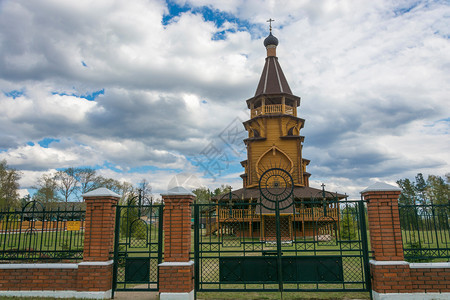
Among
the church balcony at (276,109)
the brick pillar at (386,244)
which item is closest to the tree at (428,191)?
the brick pillar at (386,244)

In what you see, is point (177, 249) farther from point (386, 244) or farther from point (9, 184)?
point (9, 184)

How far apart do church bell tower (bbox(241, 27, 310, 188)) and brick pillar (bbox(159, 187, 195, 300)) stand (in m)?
15.6

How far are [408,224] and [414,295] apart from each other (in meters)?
1.38

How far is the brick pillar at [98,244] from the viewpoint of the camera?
6.38 m

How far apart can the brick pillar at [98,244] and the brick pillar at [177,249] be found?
1.25m

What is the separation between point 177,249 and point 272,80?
20.4m

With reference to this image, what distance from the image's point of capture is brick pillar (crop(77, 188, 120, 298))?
20.9 feet

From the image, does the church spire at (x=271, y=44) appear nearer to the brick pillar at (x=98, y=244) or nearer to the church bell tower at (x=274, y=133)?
the church bell tower at (x=274, y=133)

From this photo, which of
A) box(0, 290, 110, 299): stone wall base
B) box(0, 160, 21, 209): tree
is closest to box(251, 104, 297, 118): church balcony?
box(0, 290, 110, 299): stone wall base

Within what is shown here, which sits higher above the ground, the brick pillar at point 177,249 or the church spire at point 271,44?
the church spire at point 271,44

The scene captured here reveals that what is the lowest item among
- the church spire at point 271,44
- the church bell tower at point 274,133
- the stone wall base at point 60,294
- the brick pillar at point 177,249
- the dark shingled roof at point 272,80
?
the stone wall base at point 60,294

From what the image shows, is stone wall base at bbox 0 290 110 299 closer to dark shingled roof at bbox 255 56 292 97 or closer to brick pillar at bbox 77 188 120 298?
brick pillar at bbox 77 188 120 298

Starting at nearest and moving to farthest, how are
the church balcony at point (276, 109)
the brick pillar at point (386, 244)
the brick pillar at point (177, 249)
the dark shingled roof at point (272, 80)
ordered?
the brick pillar at point (386, 244)
the brick pillar at point (177, 249)
the church balcony at point (276, 109)
the dark shingled roof at point (272, 80)

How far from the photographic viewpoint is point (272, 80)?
963 inches
